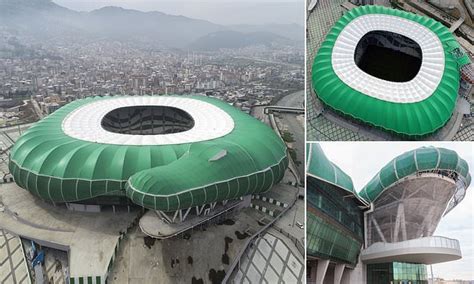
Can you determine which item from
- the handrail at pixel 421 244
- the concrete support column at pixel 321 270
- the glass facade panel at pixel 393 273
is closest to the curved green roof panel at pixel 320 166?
the concrete support column at pixel 321 270

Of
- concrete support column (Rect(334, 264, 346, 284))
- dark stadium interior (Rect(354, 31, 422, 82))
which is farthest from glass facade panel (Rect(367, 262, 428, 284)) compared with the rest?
dark stadium interior (Rect(354, 31, 422, 82))

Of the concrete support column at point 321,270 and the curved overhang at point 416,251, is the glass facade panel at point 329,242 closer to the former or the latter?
the concrete support column at point 321,270

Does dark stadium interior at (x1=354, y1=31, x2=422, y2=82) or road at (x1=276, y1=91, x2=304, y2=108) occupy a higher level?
dark stadium interior at (x1=354, y1=31, x2=422, y2=82)

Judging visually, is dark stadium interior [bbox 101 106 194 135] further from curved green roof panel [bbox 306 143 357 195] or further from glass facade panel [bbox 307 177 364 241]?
curved green roof panel [bbox 306 143 357 195]

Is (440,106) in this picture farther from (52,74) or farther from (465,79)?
(52,74)

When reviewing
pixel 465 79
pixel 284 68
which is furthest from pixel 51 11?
pixel 465 79
